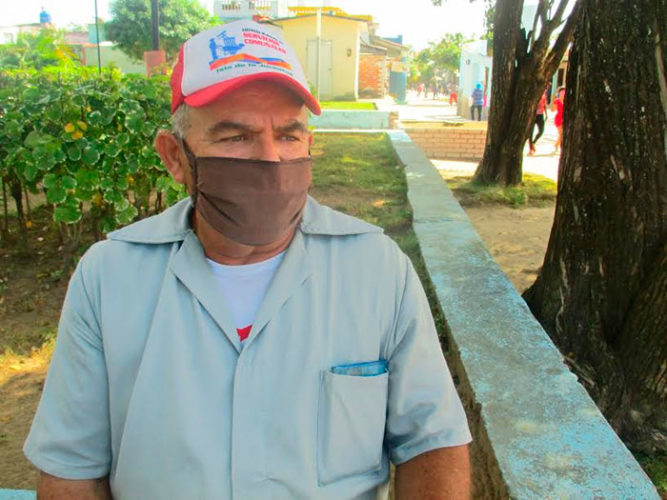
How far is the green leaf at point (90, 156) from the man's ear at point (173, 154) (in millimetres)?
2559

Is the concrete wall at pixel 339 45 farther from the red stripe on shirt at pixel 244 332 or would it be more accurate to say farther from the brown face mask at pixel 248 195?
the red stripe on shirt at pixel 244 332

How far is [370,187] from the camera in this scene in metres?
7.84

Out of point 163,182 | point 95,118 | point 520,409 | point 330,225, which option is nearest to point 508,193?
point 163,182

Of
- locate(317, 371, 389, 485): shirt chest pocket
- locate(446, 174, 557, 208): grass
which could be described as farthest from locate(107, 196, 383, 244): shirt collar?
locate(446, 174, 557, 208): grass

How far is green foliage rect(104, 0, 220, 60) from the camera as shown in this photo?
103 feet

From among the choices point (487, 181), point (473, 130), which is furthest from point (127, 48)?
point (487, 181)

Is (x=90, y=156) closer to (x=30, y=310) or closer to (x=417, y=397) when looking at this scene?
(x=30, y=310)

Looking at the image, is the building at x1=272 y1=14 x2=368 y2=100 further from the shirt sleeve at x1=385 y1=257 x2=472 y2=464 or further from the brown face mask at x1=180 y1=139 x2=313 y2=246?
the shirt sleeve at x1=385 y1=257 x2=472 y2=464

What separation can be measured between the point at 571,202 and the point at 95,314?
2.58 metres

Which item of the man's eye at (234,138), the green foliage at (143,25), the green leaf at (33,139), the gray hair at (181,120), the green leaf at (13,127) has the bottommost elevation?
the green leaf at (33,139)

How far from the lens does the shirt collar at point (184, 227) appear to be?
1475 millimetres

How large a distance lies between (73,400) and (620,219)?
2.54 metres

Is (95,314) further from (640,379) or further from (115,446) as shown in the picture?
(640,379)

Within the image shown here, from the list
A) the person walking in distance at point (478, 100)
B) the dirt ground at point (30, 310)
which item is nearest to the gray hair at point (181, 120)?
the dirt ground at point (30, 310)
